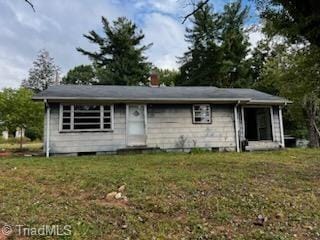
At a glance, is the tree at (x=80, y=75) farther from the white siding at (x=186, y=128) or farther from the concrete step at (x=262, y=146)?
the concrete step at (x=262, y=146)

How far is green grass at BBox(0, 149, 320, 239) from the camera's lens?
437 cm

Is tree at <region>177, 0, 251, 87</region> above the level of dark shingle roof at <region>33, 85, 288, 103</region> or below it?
above

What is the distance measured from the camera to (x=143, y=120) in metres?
13.6

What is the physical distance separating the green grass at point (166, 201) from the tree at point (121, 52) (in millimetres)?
25801

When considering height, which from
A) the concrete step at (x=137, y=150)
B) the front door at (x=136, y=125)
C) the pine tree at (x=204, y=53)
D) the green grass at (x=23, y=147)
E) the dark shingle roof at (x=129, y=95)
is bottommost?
the concrete step at (x=137, y=150)

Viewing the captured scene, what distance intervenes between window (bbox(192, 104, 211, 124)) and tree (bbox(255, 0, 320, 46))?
7.14 metres

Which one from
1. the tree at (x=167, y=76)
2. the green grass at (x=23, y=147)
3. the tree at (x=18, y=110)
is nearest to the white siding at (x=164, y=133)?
the green grass at (x=23, y=147)

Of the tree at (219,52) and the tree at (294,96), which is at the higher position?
the tree at (219,52)

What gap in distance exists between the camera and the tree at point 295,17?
550 centimetres

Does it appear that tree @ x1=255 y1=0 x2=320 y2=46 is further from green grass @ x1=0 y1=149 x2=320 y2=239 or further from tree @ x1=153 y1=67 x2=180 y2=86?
tree @ x1=153 y1=67 x2=180 y2=86

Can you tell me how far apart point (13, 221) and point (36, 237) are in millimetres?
647

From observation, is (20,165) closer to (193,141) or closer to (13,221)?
(13,221)


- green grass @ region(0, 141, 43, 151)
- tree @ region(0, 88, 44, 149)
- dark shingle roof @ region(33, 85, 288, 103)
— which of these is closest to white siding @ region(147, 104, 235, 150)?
dark shingle roof @ region(33, 85, 288, 103)

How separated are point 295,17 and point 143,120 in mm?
8345
